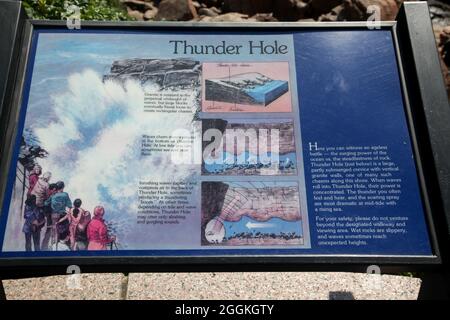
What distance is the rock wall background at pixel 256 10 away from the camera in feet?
21.1

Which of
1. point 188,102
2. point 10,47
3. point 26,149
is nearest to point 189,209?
point 188,102

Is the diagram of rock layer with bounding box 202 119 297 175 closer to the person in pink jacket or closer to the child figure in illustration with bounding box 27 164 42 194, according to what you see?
the person in pink jacket

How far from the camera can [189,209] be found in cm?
205

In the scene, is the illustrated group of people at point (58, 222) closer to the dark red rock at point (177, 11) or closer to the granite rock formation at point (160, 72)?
the granite rock formation at point (160, 72)

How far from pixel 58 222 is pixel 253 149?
87cm

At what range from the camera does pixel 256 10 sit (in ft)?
23.0

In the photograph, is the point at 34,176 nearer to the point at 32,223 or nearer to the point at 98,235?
the point at 32,223

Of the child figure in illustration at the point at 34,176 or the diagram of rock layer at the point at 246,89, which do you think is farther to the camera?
the diagram of rock layer at the point at 246,89

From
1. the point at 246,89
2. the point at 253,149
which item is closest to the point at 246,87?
the point at 246,89

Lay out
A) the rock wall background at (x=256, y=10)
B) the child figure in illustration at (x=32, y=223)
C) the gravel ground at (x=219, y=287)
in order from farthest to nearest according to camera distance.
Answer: the rock wall background at (x=256, y=10) → the gravel ground at (x=219, y=287) → the child figure in illustration at (x=32, y=223)

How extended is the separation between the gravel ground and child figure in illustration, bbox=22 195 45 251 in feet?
3.83

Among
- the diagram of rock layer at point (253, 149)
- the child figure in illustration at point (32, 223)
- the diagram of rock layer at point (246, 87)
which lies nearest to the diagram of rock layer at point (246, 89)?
the diagram of rock layer at point (246, 87)

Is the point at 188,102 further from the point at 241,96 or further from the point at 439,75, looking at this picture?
the point at 439,75

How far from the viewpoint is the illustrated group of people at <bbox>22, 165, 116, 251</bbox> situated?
1.98 metres
